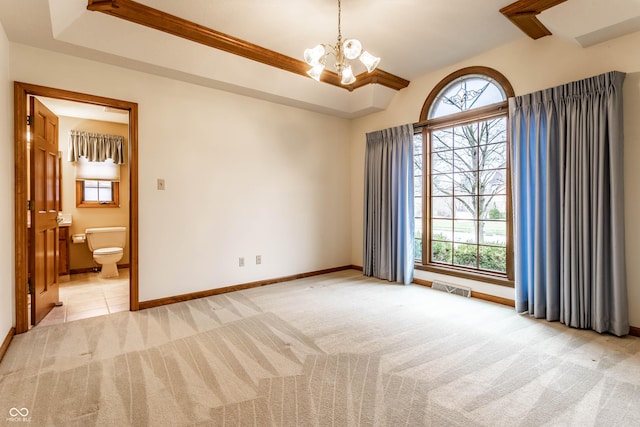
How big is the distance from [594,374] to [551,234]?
1.31 meters

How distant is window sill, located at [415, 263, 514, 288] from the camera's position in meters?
3.55

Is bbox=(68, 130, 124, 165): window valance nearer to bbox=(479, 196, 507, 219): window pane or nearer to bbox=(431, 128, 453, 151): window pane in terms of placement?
bbox=(431, 128, 453, 151): window pane

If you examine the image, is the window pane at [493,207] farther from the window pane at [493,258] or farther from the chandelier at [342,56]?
the chandelier at [342,56]

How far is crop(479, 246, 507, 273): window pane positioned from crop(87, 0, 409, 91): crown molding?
248 centimetres

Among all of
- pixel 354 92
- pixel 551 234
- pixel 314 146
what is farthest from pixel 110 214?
pixel 551 234

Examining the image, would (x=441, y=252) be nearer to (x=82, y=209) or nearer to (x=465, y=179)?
(x=465, y=179)

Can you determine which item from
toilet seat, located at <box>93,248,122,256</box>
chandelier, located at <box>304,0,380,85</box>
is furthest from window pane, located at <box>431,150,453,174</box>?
toilet seat, located at <box>93,248,122,256</box>

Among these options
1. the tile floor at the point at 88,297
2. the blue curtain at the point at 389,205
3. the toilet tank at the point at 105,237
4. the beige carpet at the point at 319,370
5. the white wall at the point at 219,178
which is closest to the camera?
the beige carpet at the point at 319,370

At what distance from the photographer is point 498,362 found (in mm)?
2260

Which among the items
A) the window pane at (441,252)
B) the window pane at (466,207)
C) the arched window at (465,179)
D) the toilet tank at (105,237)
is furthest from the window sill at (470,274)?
the toilet tank at (105,237)

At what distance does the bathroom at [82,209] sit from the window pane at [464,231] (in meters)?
4.36

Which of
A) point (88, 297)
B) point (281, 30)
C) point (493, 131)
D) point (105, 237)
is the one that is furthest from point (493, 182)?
point (105, 237)

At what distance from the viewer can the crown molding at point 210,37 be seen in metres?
2.71

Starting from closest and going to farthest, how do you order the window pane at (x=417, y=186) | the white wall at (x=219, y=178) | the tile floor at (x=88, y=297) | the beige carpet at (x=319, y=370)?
the beige carpet at (x=319, y=370) < the tile floor at (x=88, y=297) < the white wall at (x=219, y=178) < the window pane at (x=417, y=186)
